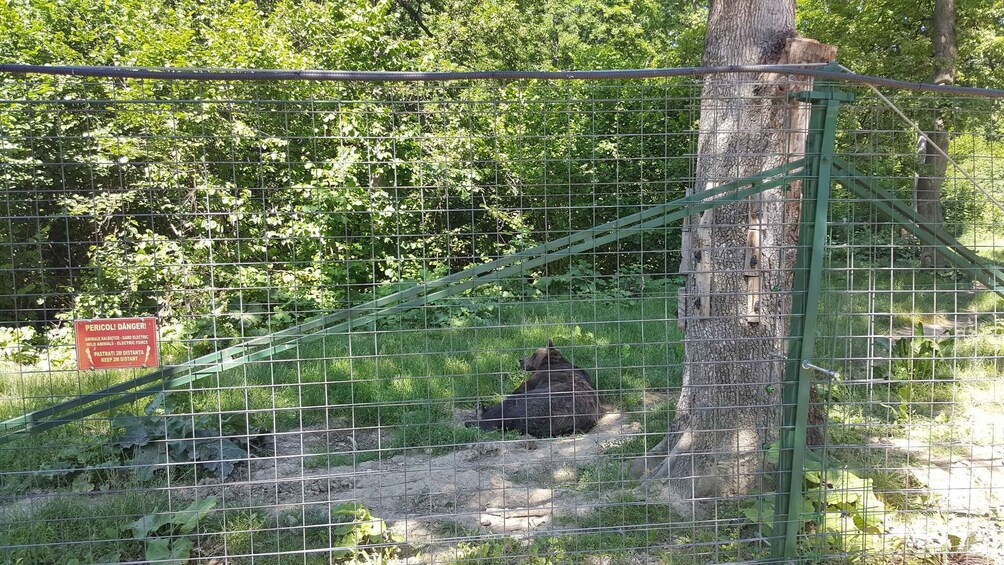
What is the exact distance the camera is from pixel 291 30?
10.2 metres

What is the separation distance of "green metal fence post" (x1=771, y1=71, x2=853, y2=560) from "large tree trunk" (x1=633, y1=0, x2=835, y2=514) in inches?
13.0

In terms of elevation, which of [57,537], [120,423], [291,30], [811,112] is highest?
[291,30]

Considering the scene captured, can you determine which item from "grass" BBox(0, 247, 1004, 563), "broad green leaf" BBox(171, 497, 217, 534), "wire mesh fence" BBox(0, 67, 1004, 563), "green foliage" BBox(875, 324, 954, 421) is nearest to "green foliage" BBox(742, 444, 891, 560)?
"wire mesh fence" BBox(0, 67, 1004, 563)

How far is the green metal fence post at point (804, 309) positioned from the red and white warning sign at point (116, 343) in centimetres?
298

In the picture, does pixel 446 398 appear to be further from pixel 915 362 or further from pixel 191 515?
pixel 915 362

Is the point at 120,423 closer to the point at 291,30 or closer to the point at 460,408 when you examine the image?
the point at 460,408

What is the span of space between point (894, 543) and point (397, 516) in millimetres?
2716

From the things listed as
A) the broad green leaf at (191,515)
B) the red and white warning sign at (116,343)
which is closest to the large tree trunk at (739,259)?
the broad green leaf at (191,515)

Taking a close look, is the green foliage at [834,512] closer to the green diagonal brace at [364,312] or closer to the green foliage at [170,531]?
the green diagonal brace at [364,312]

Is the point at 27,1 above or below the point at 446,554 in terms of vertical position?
above

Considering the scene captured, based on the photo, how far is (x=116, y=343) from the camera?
3096 millimetres

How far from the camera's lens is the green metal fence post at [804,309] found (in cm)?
331

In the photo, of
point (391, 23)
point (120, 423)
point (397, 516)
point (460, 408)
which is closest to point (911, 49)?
point (391, 23)

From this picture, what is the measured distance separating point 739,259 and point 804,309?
638mm
